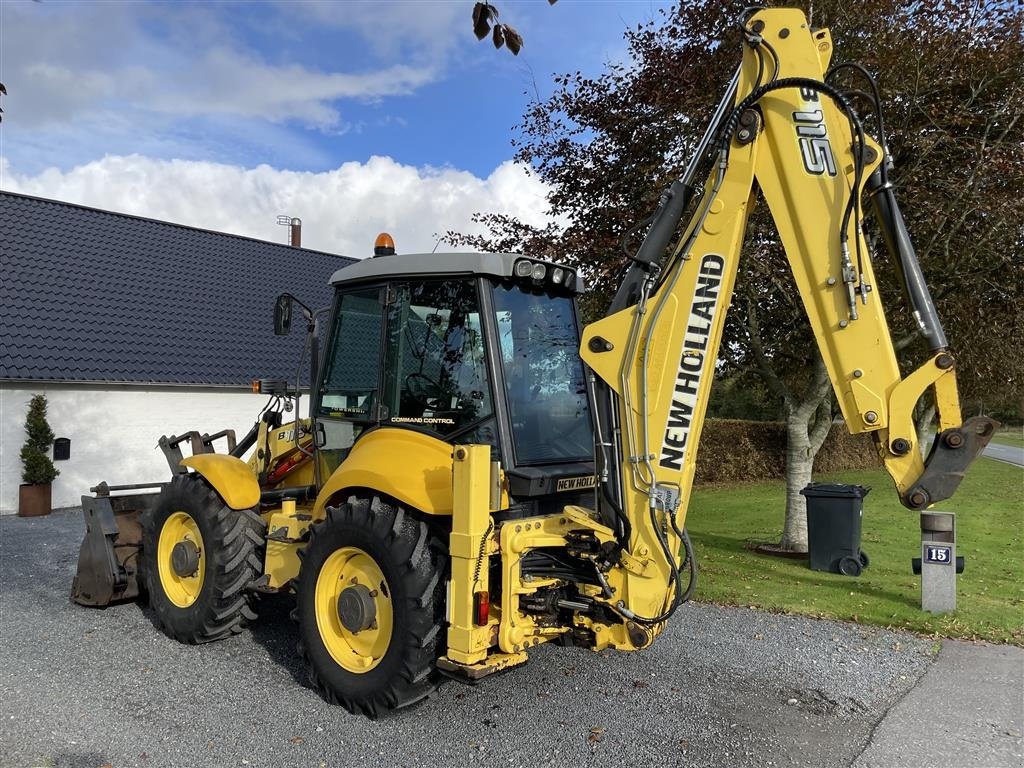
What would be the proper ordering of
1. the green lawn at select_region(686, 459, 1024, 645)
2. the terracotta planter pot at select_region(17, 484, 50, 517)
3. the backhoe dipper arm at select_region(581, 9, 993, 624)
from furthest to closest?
1. the terracotta planter pot at select_region(17, 484, 50, 517)
2. the green lawn at select_region(686, 459, 1024, 645)
3. the backhoe dipper arm at select_region(581, 9, 993, 624)

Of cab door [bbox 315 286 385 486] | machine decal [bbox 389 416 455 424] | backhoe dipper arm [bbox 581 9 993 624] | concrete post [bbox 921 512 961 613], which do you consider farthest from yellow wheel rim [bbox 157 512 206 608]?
concrete post [bbox 921 512 961 613]

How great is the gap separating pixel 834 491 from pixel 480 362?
17.9 feet

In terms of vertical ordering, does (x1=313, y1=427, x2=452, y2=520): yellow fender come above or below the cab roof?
below

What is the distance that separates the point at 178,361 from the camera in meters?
14.2

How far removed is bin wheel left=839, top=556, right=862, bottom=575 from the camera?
320 inches

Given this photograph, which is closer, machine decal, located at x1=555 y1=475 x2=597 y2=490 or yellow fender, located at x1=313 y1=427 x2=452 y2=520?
yellow fender, located at x1=313 y1=427 x2=452 y2=520

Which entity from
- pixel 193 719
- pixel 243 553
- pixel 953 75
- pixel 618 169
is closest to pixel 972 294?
pixel 953 75

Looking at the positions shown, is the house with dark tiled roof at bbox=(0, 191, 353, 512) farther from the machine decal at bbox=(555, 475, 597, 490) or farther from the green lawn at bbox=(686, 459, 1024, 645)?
the machine decal at bbox=(555, 475, 597, 490)

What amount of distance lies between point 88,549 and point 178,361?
848 centimetres

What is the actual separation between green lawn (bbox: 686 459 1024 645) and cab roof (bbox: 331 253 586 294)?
403 centimetres

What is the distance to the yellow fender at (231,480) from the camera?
5313mm

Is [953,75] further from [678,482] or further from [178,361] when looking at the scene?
[178,361]

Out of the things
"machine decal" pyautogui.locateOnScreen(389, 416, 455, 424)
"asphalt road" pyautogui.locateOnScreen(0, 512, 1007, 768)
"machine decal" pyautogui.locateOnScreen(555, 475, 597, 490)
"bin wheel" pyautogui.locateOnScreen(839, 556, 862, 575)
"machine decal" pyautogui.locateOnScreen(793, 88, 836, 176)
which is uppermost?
"machine decal" pyautogui.locateOnScreen(793, 88, 836, 176)

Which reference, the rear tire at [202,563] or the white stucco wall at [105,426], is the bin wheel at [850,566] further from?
the white stucco wall at [105,426]
